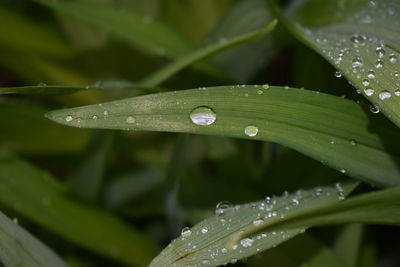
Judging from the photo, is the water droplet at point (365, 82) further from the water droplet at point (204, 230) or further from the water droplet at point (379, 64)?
the water droplet at point (204, 230)

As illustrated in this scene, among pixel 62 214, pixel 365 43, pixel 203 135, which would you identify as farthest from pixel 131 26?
pixel 365 43

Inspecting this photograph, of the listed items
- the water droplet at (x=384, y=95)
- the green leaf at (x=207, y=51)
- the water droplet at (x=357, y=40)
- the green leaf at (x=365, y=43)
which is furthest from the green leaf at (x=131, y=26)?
the water droplet at (x=384, y=95)

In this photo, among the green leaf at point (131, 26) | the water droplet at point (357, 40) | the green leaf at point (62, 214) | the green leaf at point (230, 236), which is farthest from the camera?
the green leaf at point (131, 26)

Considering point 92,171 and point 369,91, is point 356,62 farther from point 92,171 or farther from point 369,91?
point 92,171

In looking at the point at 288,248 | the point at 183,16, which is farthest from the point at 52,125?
the point at 288,248

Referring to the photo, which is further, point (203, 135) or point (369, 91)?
point (203, 135)

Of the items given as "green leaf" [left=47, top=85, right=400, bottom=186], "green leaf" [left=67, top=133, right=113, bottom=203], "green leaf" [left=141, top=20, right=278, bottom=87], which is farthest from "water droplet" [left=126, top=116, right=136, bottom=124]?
"green leaf" [left=67, top=133, right=113, bottom=203]

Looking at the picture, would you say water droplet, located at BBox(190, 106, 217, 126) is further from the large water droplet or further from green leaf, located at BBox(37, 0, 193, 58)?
green leaf, located at BBox(37, 0, 193, 58)
